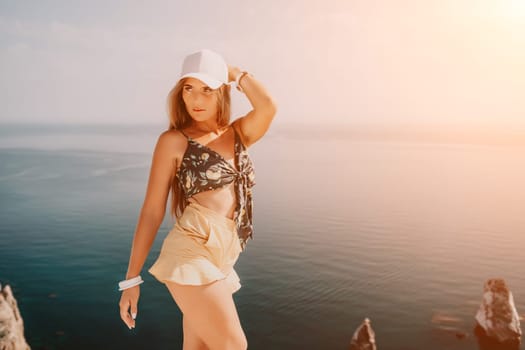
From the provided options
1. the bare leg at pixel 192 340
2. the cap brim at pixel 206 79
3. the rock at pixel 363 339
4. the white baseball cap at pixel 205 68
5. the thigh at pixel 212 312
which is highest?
the white baseball cap at pixel 205 68

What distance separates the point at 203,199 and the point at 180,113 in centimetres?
93

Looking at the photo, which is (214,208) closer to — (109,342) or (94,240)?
(109,342)

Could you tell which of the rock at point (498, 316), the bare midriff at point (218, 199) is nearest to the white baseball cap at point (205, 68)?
the bare midriff at point (218, 199)

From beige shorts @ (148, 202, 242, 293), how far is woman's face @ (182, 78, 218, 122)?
90 cm

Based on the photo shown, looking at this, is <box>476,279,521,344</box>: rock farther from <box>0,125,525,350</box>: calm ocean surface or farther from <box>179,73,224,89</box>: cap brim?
<box>179,73,224,89</box>: cap brim

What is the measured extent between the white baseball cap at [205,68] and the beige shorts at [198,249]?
1.19m

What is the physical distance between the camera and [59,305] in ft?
310

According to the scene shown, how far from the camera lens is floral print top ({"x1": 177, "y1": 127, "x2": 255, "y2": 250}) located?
15.0ft

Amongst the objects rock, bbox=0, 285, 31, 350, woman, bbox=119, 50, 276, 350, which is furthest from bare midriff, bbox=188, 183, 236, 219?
rock, bbox=0, 285, 31, 350

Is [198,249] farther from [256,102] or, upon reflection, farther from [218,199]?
[256,102]

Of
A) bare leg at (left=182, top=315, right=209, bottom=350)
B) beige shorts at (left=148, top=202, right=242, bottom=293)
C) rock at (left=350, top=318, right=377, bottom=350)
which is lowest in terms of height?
rock at (left=350, top=318, right=377, bottom=350)

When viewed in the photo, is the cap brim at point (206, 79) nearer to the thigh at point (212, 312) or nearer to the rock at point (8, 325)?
the thigh at point (212, 312)

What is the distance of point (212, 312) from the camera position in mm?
4285

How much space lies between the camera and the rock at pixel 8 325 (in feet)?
222
